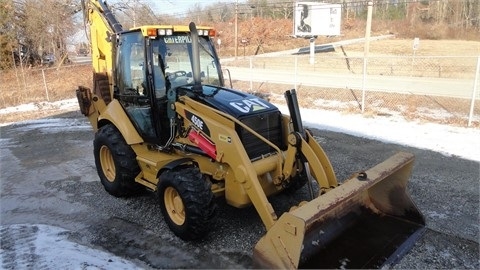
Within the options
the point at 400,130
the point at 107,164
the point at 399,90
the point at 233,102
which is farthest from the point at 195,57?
the point at 399,90

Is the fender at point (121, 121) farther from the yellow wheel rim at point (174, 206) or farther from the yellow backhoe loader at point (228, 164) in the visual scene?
the yellow wheel rim at point (174, 206)

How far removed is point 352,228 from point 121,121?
3.31 metres

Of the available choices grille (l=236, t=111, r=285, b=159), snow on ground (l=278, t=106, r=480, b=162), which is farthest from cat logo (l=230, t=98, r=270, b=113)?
snow on ground (l=278, t=106, r=480, b=162)

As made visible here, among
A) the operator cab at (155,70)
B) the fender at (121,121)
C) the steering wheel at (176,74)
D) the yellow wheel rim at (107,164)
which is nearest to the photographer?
the operator cab at (155,70)

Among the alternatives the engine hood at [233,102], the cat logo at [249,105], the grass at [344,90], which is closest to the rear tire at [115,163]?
the engine hood at [233,102]

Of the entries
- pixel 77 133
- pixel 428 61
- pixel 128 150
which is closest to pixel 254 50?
pixel 428 61

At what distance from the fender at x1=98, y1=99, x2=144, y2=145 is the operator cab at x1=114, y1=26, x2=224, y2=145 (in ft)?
0.23

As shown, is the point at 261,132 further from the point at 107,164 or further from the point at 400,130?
the point at 400,130

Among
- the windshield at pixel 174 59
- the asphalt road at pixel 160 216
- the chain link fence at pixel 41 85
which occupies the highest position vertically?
the windshield at pixel 174 59

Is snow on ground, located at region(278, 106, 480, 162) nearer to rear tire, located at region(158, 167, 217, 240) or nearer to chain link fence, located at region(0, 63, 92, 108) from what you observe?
rear tire, located at region(158, 167, 217, 240)

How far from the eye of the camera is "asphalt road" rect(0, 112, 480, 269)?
13.2ft

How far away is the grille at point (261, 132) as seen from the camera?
4.29m

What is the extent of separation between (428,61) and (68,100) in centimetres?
2154

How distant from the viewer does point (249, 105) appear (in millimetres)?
4547
